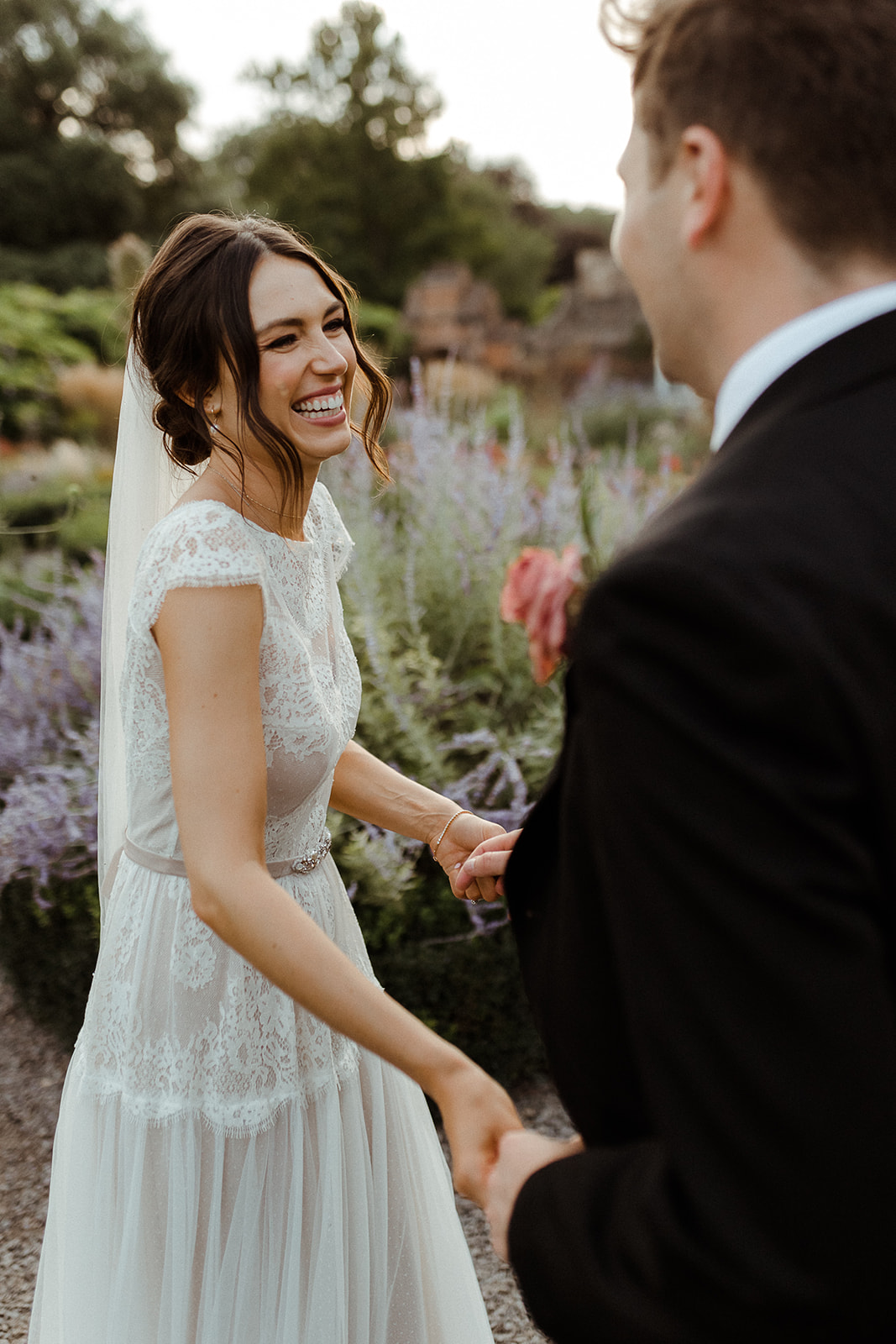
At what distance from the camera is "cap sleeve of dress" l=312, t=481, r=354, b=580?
1.99m

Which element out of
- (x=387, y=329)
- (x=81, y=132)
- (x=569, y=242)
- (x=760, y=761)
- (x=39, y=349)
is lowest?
(x=760, y=761)

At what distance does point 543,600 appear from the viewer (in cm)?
133

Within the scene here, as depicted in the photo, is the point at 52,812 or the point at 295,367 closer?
the point at 295,367

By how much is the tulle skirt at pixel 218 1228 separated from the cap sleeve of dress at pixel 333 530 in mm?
1016

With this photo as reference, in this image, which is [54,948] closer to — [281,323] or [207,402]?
[207,402]

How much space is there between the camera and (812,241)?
87cm

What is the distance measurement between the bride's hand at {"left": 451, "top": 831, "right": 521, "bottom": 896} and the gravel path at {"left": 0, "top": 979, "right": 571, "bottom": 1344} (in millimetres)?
1597

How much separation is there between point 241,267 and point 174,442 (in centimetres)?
37

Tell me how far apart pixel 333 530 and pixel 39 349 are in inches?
499

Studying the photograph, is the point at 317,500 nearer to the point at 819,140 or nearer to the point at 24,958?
the point at 819,140

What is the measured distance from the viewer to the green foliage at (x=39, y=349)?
473 inches

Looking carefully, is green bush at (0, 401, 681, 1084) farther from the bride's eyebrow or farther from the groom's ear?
the groom's ear

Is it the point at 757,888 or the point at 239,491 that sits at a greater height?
the point at 239,491

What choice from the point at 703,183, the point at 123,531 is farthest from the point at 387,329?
the point at 703,183
